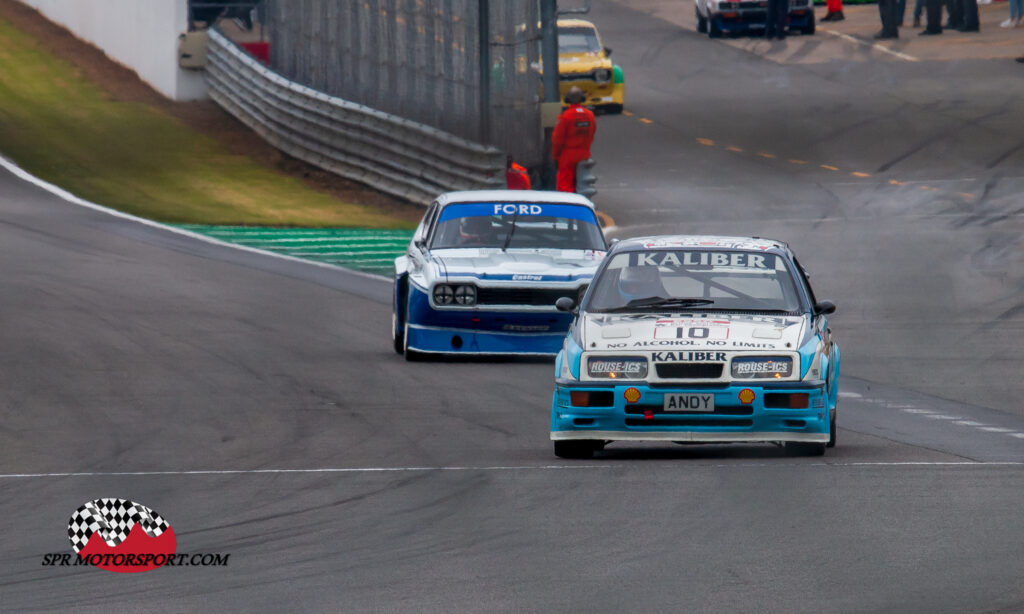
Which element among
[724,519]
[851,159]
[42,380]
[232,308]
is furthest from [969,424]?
[851,159]

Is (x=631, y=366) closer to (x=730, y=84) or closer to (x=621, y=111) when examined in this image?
(x=621, y=111)

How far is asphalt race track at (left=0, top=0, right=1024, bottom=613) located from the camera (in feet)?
25.6

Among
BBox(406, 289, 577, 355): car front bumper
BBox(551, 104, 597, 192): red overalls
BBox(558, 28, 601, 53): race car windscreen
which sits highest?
BBox(406, 289, 577, 355): car front bumper

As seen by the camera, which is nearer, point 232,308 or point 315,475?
point 315,475

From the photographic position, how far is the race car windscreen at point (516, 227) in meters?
17.3

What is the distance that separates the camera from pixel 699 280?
39.4 ft

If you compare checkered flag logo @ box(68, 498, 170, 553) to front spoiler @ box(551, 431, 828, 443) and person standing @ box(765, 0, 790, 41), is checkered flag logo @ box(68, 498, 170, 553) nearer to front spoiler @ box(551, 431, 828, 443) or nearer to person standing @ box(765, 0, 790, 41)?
front spoiler @ box(551, 431, 828, 443)

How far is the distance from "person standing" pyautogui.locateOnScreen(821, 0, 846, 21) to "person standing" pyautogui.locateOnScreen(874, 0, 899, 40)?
2.35 metres

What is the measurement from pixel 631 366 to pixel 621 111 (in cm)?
2522

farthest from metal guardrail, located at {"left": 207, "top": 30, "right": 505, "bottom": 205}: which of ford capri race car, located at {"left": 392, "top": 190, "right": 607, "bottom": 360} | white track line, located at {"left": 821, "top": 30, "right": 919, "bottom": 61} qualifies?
white track line, located at {"left": 821, "top": 30, "right": 919, "bottom": 61}

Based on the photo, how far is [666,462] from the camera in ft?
36.8

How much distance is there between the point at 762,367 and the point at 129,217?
1650 centimetres

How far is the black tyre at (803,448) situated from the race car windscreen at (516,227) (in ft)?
19.6

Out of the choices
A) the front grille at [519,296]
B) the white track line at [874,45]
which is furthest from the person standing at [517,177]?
the white track line at [874,45]
